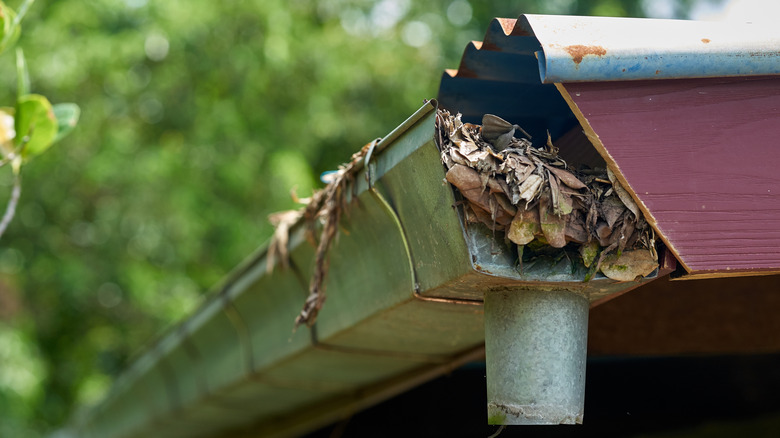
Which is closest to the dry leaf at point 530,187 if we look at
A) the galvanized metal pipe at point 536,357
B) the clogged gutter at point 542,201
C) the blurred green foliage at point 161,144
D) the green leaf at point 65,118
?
the clogged gutter at point 542,201

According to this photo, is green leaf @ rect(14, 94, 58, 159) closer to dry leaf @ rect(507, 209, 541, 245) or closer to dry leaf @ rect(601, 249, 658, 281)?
dry leaf @ rect(507, 209, 541, 245)

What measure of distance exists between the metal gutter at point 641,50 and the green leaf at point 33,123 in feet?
5.48

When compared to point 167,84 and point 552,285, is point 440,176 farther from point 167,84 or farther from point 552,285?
point 167,84

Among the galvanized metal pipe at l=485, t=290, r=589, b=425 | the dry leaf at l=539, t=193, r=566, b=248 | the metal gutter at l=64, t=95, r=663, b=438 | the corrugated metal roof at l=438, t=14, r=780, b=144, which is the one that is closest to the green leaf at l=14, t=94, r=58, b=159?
the metal gutter at l=64, t=95, r=663, b=438

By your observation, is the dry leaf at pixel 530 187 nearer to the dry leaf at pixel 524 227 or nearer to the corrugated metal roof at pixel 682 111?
the dry leaf at pixel 524 227

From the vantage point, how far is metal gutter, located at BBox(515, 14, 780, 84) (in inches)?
60.9

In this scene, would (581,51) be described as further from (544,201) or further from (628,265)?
(628,265)

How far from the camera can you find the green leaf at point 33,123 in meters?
2.62

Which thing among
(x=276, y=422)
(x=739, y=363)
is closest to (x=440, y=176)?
(x=739, y=363)

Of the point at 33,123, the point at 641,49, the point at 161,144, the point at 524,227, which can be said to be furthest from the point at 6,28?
the point at 161,144

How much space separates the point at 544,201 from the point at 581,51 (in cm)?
28

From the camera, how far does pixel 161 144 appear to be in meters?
9.25

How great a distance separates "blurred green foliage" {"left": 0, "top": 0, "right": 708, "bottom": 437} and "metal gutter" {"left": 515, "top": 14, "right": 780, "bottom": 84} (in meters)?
6.97

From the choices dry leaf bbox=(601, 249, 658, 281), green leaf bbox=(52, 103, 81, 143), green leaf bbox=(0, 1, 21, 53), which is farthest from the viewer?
green leaf bbox=(52, 103, 81, 143)
